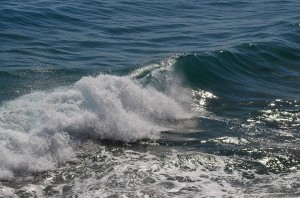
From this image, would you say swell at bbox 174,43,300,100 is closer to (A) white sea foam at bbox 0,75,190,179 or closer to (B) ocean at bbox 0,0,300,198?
(B) ocean at bbox 0,0,300,198

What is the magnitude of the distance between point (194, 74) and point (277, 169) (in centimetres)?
656

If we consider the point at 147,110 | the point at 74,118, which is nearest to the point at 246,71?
the point at 147,110

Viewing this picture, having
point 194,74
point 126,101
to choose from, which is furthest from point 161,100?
point 194,74

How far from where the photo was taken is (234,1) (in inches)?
1233

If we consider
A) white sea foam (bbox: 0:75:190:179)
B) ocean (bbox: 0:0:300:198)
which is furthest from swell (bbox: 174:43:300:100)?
white sea foam (bbox: 0:75:190:179)

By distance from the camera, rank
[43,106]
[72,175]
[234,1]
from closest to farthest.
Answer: [72,175] → [43,106] → [234,1]

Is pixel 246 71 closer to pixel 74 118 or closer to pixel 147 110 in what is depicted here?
pixel 147 110

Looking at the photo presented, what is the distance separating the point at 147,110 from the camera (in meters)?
13.1

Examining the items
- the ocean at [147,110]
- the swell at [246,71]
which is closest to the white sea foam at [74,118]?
the ocean at [147,110]

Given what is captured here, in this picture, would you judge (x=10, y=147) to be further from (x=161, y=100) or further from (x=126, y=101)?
(x=161, y=100)

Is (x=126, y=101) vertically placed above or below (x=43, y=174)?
above

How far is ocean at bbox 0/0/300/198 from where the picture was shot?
966 centimetres

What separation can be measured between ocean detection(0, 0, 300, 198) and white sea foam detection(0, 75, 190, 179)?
3cm

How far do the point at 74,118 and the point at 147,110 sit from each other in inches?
81.5
